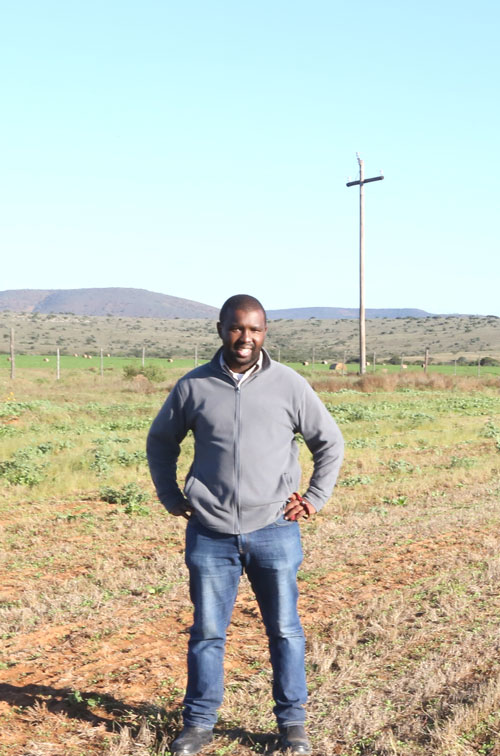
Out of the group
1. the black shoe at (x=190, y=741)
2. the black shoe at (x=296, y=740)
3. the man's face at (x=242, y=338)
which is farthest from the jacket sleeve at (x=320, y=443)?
the black shoe at (x=190, y=741)

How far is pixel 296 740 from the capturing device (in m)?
4.16

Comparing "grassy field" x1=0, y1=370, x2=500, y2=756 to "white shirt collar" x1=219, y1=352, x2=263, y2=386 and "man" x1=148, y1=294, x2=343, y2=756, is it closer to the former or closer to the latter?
"man" x1=148, y1=294, x2=343, y2=756

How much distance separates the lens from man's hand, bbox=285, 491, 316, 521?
414cm

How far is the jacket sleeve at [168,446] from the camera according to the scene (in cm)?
425

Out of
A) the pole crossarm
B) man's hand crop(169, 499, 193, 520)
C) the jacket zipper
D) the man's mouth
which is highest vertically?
the pole crossarm

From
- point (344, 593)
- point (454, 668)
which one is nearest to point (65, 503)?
point (344, 593)

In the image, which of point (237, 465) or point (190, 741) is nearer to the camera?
point (237, 465)

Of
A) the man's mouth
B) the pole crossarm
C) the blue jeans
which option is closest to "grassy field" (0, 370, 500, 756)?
the blue jeans

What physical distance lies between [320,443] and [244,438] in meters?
0.44

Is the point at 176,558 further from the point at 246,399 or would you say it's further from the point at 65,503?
the point at 246,399

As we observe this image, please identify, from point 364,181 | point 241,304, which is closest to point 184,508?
point 241,304

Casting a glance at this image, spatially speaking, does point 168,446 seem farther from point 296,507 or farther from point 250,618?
point 250,618

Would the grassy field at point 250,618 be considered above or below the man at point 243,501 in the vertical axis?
below

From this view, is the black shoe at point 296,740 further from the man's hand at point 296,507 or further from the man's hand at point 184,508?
the man's hand at point 184,508
